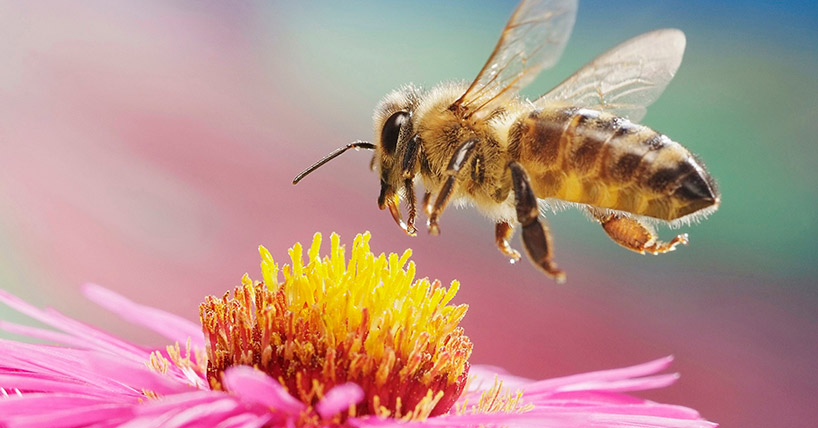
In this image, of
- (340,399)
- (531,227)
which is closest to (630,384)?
(531,227)

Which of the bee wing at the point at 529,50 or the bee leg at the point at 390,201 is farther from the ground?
the bee wing at the point at 529,50

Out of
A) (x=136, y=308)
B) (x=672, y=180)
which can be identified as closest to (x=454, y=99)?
(x=672, y=180)

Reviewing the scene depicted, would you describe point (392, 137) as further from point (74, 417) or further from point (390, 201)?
point (74, 417)

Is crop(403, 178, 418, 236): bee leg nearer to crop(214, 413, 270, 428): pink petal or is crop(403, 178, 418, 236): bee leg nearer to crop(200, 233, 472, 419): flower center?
crop(200, 233, 472, 419): flower center

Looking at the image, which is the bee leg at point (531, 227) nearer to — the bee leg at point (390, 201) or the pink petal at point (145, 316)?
the bee leg at point (390, 201)

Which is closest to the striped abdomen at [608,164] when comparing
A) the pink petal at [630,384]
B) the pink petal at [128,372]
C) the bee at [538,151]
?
the bee at [538,151]

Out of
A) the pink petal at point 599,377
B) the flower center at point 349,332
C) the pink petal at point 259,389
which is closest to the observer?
the pink petal at point 259,389

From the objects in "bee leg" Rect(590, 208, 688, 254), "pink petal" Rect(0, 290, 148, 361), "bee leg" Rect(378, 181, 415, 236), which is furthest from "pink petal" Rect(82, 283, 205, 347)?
"bee leg" Rect(590, 208, 688, 254)
